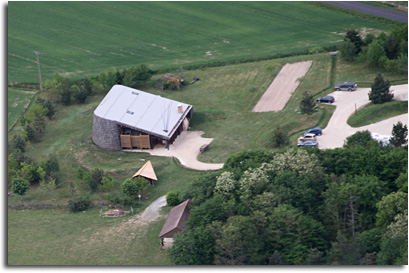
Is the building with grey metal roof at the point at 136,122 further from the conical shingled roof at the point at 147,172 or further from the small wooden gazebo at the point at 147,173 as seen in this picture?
the small wooden gazebo at the point at 147,173

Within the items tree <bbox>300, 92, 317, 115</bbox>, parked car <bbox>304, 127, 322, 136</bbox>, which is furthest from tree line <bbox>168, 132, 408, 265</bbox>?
tree <bbox>300, 92, 317, 115</bbox>

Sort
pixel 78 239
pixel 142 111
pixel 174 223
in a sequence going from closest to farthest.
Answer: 1. pixel 174 223
2. pixel 78 239
3. pixel 142 111

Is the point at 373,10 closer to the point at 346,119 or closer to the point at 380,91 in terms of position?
the point at 380,91

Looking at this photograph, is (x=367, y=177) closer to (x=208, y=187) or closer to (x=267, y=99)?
(x=208, y=187)

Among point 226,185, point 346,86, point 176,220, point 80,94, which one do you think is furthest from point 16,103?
point 346,86

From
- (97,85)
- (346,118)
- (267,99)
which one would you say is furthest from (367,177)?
(97,85)

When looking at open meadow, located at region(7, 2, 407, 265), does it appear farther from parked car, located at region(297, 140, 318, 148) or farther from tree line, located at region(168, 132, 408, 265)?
tree line, located at region(168, 132, 408, 265)
